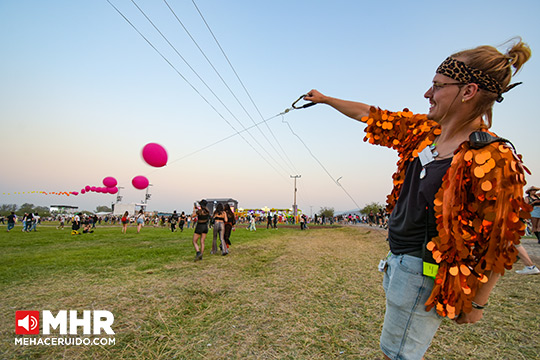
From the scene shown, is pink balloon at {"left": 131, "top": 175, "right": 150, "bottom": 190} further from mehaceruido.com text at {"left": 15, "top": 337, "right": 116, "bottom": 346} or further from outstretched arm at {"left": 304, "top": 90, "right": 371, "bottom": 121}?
outstretched arm at {"left": 304, "top": 90, "right": 371, "bottom": 121}

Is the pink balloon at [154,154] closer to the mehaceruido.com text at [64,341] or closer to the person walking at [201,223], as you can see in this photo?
the person walking at [201,223]

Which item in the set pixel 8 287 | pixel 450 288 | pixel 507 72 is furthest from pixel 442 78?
pixel 8 287

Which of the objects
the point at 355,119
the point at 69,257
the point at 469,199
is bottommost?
the point at 69,257

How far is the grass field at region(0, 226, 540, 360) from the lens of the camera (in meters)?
2.66

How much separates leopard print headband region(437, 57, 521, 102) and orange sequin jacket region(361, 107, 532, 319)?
33cm

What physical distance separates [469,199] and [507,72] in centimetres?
65

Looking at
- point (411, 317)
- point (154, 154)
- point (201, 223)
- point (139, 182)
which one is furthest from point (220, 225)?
point (411, 317)

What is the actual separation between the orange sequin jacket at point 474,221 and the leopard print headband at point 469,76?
33 cm

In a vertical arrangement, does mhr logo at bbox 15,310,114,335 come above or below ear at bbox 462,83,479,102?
below

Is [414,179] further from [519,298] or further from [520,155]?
[519,298]

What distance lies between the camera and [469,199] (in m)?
1.07

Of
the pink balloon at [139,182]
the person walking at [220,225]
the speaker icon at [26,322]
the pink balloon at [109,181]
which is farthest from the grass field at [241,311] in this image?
the pink balloon at [109,181]

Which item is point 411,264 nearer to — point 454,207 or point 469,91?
point 454,207

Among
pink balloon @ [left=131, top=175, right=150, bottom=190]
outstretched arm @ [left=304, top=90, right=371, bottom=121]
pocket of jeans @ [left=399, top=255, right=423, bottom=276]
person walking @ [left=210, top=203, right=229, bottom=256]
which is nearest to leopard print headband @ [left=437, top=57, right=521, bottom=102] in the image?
outstretched arm @ [left=304, top=90, right=371, bottom=121]
